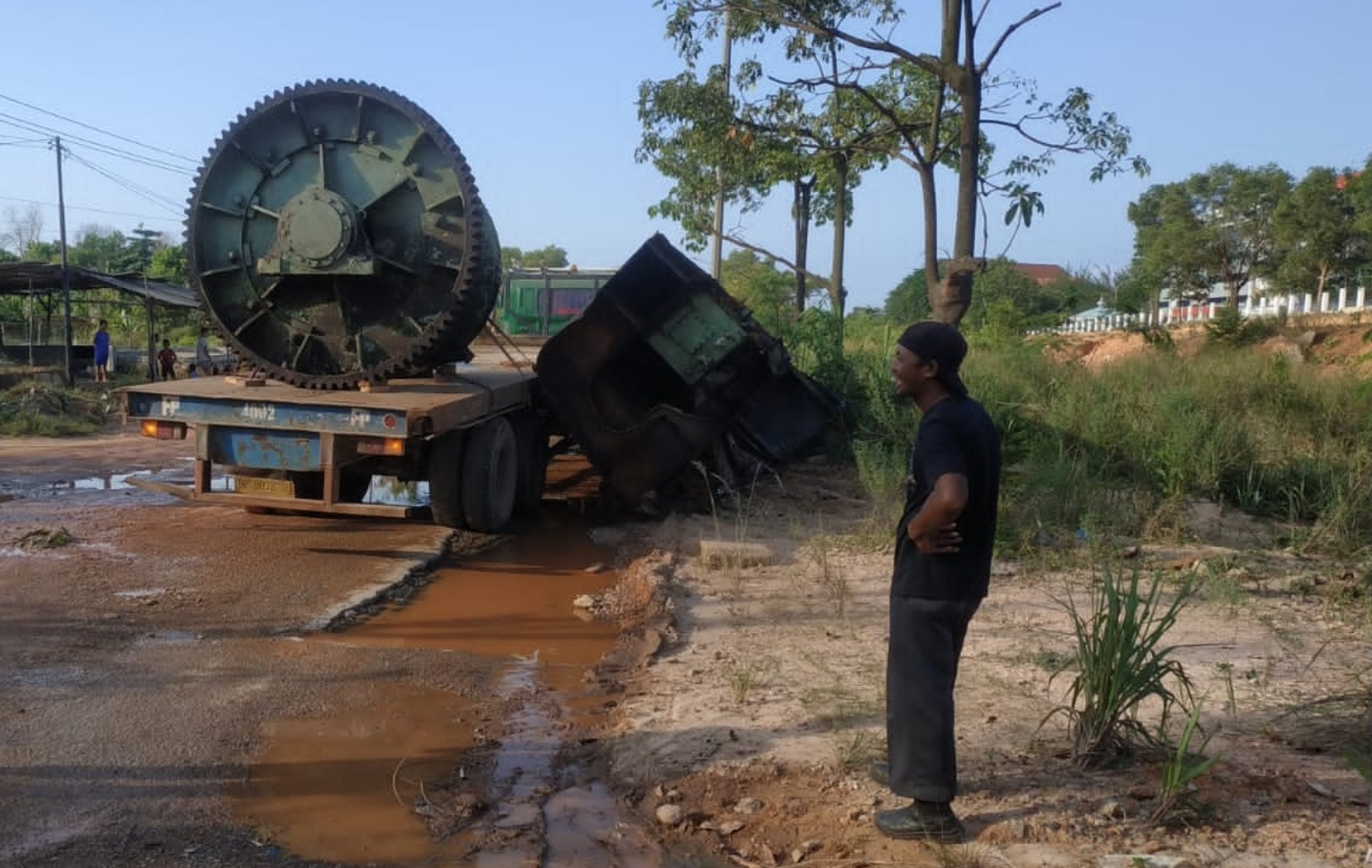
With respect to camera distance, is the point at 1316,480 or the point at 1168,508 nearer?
the point at 1168,508

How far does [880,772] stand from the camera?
150 inches

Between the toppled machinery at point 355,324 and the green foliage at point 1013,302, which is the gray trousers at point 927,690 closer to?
the toppled machinery at point 355,324

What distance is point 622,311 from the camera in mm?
9141

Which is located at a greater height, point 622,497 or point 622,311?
point 622,311

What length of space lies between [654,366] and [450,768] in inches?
236

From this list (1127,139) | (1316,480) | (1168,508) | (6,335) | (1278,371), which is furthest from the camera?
(6,335)

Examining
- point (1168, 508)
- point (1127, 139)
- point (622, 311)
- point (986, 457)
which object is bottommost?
point (1168, 508)

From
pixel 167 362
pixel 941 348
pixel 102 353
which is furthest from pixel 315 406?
pixel 102 353

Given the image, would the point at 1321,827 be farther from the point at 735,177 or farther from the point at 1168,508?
the point at 735,177

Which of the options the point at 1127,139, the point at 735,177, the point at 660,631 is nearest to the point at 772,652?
the point at 660,631

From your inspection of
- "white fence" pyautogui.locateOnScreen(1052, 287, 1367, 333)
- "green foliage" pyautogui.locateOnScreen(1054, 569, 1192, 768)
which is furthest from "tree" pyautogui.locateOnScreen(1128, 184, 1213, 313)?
"green foliage" pyautogui.locateOnScreen(1054, 569, 1192, 768)

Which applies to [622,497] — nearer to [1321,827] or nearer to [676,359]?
[676,359]

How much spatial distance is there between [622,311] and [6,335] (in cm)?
3297

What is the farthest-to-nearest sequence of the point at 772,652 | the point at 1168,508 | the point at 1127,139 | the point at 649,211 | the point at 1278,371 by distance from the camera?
the point at 649,211 < the point at 1278,371 < the point at 1127,139 < the point at 1168,508 < the point at 772,652
